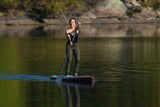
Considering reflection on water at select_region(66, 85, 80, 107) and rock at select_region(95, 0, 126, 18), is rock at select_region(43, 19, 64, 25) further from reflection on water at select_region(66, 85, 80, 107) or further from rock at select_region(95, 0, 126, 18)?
reflection on water at select_region(66, 85, 80, 107)

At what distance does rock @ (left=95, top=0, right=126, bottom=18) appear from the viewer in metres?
71.8

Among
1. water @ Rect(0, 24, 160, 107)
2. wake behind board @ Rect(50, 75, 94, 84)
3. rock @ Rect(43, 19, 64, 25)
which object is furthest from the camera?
rock @ Rect(43, 19, 64, 25)

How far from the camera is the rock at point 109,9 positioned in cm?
7175

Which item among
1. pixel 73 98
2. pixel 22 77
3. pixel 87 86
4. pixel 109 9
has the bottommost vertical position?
pixel 109 9

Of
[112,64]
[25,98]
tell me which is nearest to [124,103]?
[25,98]

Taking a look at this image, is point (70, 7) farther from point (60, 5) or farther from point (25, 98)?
point (25, 98)

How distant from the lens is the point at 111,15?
72125 millimetres

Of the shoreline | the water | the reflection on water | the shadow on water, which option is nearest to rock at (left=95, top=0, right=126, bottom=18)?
the shoreline

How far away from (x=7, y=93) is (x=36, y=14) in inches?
2387

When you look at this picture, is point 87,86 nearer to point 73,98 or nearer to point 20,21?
point 73,98

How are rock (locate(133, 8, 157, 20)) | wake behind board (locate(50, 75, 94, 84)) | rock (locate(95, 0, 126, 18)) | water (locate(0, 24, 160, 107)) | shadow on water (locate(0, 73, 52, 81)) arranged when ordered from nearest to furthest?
water (locate(0, 24, 160, 107)) → wake behind board (locate(50, 75, 94, 84)) → shadow on water (locate(0, 73, 52, 81)) → rock (locate(95, 0, 126, 18)) → rock (locate(133, 8, 157, 20))

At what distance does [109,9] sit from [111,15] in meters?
1.01

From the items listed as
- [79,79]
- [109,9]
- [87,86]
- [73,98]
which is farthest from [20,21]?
[73,98]

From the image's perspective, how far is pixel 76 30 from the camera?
13.8 metres
